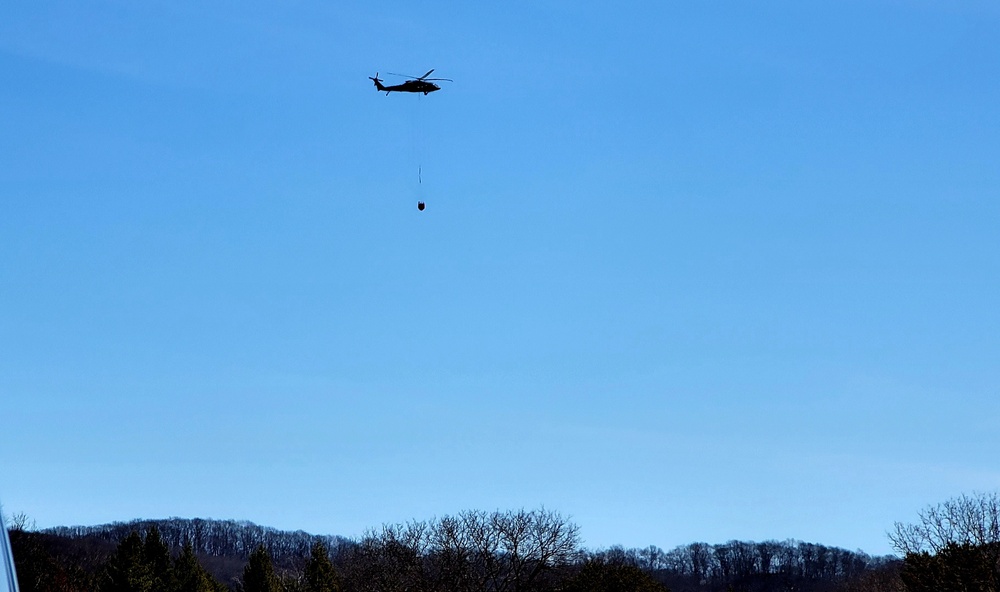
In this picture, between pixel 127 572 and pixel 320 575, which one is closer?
pixel 127 572

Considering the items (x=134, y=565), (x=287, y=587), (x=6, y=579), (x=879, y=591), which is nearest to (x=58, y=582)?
(x=134, y=565)

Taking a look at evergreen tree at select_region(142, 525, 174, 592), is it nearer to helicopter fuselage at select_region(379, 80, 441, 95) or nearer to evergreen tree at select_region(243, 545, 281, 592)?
evergreen tree at select_region(243, 545, 281, 592)

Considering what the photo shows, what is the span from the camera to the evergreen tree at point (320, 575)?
72750 mm

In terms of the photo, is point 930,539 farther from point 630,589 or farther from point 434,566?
point 434,566

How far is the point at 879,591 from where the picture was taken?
83.0m

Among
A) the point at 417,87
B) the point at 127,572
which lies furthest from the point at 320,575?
the point at 417,87

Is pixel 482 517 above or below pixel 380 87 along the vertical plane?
below

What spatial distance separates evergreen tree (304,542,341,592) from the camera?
7275 centimetres

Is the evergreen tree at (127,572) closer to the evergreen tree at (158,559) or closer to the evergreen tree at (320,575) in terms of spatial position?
the evergreen tree at (158,559)

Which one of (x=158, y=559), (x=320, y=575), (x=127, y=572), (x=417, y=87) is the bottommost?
(x=127, y=572)

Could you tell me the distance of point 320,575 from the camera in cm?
7388

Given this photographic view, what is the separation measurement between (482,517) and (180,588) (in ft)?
61.5

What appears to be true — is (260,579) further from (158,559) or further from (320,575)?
(158,559)

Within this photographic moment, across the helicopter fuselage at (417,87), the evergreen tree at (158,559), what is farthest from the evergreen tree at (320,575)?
the helicopter fuselage at (417,87)
